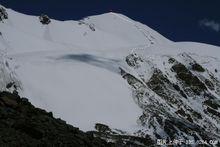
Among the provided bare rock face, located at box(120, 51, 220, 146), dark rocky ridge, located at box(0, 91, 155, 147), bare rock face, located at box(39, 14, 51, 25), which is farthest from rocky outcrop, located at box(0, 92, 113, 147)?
bare rock face, located at box(39, 14, 51, 25)

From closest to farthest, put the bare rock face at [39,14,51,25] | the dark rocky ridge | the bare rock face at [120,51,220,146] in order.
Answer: the dark rocky ridge, the bare rock face at [120,51,220,146], the bare rock face at [39,14,51,25]

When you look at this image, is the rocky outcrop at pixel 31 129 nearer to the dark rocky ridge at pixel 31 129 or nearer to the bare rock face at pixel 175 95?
the dark rocky ridge at pixel 31 129

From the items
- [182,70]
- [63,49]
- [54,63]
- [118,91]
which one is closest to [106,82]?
[118,91]

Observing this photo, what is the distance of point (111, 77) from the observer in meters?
84.2

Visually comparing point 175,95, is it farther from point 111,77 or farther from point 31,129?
point 31,129

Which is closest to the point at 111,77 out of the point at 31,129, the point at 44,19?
the point at 44,19

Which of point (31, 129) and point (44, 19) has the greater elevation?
point (44, 19)

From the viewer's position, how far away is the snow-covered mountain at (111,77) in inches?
2744

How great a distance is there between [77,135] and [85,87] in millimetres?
49773

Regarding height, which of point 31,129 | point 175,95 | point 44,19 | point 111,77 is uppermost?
point 44,19

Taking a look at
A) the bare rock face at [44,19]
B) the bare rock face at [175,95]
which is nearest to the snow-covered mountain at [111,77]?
the bare rock face at [175,95]

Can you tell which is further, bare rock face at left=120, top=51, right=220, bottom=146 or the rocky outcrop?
bare rock face at left=120, top=51, right=220, bottom=146

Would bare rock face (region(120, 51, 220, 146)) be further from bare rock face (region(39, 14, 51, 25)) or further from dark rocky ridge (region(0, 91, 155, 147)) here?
dark rocky ridge (region(0, 91, 155, 147))

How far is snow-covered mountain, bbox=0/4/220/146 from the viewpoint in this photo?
69688 mm
